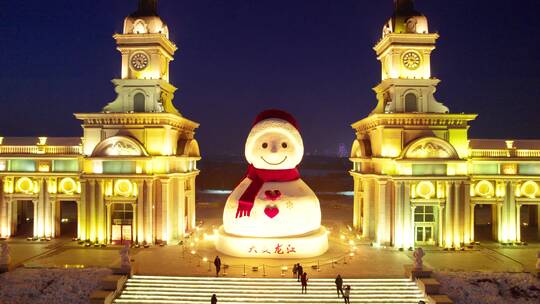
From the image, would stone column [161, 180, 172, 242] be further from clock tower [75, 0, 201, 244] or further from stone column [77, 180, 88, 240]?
stone column [77, 180, 88, 240]

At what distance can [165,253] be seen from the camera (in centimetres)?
2878

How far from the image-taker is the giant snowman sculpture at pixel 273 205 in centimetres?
2664

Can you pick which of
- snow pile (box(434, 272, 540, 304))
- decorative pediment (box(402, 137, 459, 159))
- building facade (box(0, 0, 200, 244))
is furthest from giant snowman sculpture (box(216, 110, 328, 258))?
snow pile (box(434, 272, 540, 304))

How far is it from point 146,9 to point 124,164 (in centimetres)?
1193

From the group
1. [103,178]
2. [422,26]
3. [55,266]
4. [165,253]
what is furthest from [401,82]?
[55,266]

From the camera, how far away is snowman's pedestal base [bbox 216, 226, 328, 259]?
2645cm

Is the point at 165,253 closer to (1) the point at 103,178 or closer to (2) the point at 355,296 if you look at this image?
(1) the point at 103,178

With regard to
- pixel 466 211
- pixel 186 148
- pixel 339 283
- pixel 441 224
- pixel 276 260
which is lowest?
pixel 339 283

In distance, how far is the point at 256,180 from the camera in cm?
2752

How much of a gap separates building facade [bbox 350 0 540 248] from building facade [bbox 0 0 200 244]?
14.6 meters

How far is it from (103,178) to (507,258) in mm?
27566

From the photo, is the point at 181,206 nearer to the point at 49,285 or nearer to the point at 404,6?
the point at 49,285

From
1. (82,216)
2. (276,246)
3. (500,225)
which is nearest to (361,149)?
(276,246)

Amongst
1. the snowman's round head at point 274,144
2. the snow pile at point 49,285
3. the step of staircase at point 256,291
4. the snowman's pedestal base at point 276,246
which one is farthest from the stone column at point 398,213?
the snow pile at point 49,285
